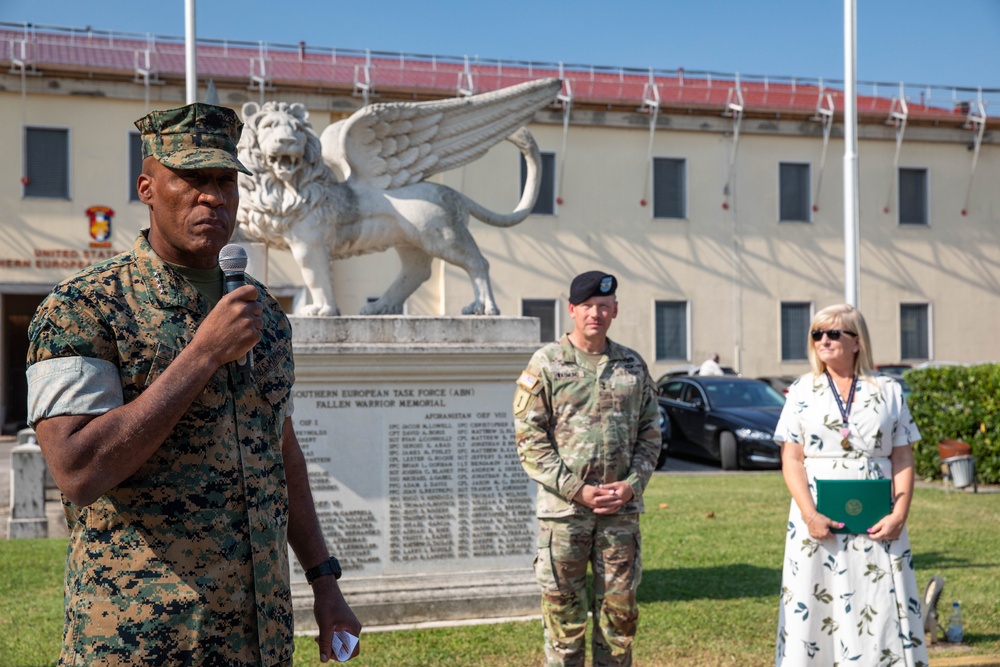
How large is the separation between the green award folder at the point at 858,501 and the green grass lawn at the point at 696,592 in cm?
152

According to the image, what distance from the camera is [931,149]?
28.5 meters

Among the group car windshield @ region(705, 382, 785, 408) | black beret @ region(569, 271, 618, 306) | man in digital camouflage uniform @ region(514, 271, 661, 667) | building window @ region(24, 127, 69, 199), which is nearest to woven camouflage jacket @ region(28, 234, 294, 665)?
man in digital camouflage uniform @ region(514, 271, 661, 667)

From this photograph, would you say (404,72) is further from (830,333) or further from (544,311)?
(830,333)

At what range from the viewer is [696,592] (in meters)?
7.61

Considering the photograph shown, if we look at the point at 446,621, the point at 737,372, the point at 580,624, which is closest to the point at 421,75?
the point at 737,372

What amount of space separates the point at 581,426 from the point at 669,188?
2255 centimetres

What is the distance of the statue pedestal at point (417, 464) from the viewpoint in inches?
265

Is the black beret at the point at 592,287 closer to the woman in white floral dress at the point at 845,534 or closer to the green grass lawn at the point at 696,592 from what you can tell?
the woman in white floral dress at the point at 845,534

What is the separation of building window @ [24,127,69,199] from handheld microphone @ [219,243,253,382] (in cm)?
2219

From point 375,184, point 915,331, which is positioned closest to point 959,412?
point 375,184

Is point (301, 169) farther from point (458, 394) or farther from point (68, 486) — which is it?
point (68, 486)

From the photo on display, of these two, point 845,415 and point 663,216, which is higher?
point 663,216

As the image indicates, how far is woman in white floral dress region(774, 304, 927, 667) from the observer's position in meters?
4.66

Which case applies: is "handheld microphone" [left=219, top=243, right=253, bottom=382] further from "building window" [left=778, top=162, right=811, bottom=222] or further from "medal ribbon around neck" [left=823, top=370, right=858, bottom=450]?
"building window" [left=778, top=162, right=811, bottom=222]
